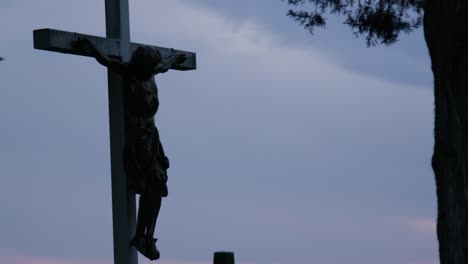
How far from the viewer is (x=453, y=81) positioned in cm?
927

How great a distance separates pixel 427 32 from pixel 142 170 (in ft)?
8.95

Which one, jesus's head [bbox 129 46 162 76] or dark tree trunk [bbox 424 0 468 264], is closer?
dark tree trunk [bbox 424 0 468 264]

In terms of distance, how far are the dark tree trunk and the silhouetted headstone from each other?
215cm

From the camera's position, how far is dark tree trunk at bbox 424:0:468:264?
30.0 feet

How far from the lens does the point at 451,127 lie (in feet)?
30.5

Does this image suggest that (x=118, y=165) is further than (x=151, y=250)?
Yes

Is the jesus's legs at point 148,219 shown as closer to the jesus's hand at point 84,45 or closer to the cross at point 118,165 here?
the cross at point 118,165

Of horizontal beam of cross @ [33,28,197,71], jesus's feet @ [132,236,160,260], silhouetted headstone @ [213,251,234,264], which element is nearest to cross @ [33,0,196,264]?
horizontal beam of cross @ [33,28,197,71]

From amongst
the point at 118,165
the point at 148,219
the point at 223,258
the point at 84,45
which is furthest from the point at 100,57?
the point at 223,258

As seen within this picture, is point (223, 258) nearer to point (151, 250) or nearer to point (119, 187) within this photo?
point (151, 250)

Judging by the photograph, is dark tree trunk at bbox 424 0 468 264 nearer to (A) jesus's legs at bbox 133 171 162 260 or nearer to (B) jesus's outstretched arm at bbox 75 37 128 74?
(A) jesus's legs at bbox 133 171 162 260

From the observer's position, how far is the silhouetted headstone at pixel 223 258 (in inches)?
424

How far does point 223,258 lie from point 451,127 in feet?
8.09

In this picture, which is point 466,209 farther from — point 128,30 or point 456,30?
point 128,30
